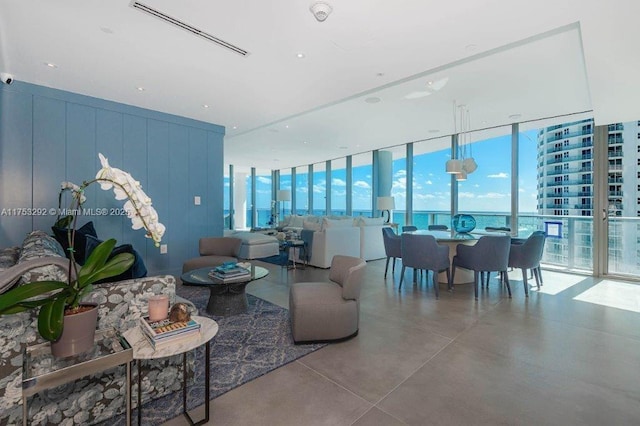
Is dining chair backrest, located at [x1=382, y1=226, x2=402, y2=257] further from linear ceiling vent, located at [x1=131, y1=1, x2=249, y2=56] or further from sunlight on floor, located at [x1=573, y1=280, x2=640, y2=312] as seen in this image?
linear ceiling vent, located at [x1=131, y1=1, x2=249, y2=56]

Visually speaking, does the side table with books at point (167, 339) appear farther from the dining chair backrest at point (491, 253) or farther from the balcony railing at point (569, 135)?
the balcony railing at point (569, 135)

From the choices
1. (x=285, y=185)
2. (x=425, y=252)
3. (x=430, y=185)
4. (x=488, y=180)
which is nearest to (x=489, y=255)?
(x=425, y=252)

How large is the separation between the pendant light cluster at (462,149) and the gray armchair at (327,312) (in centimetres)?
302

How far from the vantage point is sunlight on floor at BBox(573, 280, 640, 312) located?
3.81 m

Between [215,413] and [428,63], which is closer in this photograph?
[215,413]

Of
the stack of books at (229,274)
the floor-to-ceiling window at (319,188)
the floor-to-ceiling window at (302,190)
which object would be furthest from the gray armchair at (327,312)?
the floor-to-ceiling window at (302,190)

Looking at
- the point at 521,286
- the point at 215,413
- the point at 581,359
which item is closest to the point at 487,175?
the point at 521,286

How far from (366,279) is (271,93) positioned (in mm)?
3255

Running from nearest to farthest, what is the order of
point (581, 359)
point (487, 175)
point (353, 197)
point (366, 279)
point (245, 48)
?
point (581, 359), point (245, 48), point (366, 279), point (487, 175), point (353, 197)

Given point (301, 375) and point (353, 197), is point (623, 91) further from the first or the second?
point (353, 197)

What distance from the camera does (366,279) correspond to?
5090 millimetres

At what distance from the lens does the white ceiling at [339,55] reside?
2.43m

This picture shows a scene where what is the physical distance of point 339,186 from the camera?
1048 cm

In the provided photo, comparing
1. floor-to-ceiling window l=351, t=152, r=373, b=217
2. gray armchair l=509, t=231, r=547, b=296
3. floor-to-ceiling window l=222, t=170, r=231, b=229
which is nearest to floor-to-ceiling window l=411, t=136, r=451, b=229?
floor-to-ceiling window l=351, t=152, r=373, b=217
